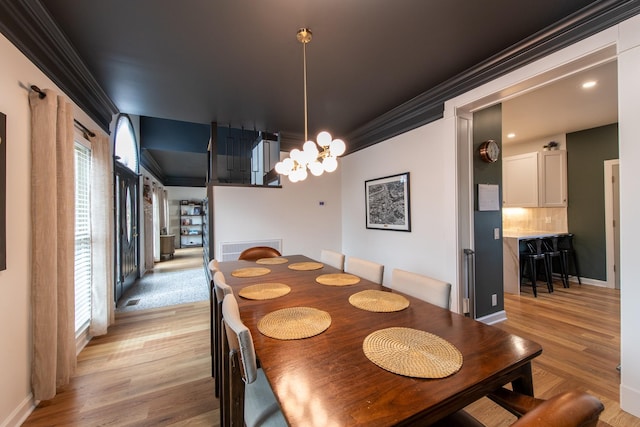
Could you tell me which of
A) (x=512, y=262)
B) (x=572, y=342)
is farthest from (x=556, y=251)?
(x=572, y=342)

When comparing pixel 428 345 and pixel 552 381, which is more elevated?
pixel 428 345

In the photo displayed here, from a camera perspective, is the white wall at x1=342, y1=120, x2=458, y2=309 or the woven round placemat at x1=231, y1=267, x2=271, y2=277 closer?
the woven round placemat at x1=231, y1=267, x2=271, y2=277

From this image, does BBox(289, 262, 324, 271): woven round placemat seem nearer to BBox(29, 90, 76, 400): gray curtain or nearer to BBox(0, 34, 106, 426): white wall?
BBox(29, 90, 76, 400): gray curtain

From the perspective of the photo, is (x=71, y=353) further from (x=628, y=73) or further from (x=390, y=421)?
(x=628, y=73)

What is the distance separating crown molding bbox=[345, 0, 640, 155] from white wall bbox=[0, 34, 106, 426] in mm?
3381

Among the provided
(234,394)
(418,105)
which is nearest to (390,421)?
(234,394)

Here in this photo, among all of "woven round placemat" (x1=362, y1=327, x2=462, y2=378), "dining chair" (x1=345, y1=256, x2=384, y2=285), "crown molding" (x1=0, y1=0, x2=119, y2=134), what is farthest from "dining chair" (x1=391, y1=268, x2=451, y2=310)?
"crown molding" (x1=0, y1=0, x2=119, y2=134)

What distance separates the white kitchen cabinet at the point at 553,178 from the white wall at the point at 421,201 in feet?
9.71

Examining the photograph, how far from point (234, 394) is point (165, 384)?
1335mm

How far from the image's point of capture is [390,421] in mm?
702

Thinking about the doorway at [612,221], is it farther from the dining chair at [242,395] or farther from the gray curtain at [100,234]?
the gray curtain at [100,234]

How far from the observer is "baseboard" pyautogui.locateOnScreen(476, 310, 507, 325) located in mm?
2927

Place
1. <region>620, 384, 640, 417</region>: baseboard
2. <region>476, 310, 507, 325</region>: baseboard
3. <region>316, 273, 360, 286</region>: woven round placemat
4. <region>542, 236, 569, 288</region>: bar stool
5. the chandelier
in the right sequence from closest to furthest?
<region>620, 384, 640, 417</region>: baseboard, the chandelier, <region>316, 273, 360, 286</region>: woven round placemat, <region>476, 310, 507, 325</region>: baseboard, <region>542, 236, 569, 288</region>: bar stool

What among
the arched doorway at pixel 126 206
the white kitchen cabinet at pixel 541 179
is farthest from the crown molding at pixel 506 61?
the arched doorway at pixel 126 206
